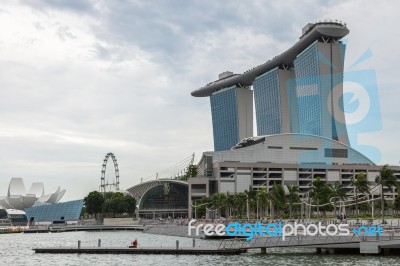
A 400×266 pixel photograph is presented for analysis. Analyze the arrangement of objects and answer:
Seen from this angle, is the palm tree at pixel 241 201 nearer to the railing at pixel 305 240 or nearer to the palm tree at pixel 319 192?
the palm tree at pixel 319 192

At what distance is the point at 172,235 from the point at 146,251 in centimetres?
5151

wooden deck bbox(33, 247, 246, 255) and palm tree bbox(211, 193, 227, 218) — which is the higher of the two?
palm tree bbox(211, 193, 227, 218)

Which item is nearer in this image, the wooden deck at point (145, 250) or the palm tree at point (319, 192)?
the wooden deck at point (145, 250)

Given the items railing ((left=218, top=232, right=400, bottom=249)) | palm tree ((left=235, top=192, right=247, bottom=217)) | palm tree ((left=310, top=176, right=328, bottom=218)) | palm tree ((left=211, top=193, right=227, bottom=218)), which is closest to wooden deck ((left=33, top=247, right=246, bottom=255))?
railing ((left=218, top=232, right=400, bottom=249))

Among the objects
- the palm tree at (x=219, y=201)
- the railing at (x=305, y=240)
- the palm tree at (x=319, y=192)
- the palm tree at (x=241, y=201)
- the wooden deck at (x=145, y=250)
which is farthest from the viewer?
the palm tree at (x=219, y=201)

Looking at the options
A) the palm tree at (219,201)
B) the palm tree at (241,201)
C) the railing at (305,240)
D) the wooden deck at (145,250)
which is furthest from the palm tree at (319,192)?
the wooden deck at (145,250)

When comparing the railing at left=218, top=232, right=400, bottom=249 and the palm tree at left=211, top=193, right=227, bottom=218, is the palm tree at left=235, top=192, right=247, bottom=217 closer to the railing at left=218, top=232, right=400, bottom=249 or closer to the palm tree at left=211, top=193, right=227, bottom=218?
the palm tree at left=211, top=193, right=227, bottom=218

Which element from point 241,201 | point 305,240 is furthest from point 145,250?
point 241,201

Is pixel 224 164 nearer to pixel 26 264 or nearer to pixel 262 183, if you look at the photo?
pixel 262 183

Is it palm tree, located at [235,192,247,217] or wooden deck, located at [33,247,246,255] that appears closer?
wooden deck, located at [33,247,246,255]

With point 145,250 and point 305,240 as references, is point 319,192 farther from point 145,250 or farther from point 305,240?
point 145,250

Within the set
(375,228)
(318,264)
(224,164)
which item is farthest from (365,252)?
(224,164)

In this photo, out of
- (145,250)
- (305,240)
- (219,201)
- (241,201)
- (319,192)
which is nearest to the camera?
(305,240)

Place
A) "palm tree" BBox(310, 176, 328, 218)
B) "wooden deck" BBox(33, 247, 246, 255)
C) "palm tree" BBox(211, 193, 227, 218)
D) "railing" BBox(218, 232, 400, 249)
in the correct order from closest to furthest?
"railing" BBox(218, 232, 400, 249) → "wooden deck" BBox(33, 247, 246, 255) → "palm tree" BBox(310, 176, 328, 218) → "palm tree" BBox(211, 193, 227, 218)
